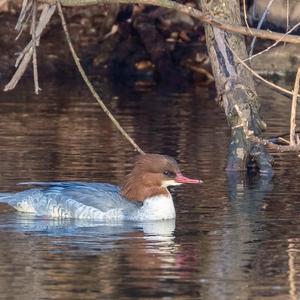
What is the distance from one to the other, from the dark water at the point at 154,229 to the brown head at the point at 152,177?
0.38 m

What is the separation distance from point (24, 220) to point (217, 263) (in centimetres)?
270

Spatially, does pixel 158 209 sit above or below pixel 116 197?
below

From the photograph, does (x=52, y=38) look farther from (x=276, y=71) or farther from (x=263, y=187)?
(x=263, y=187)

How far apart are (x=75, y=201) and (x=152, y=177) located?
2.58 feet

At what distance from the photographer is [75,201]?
44.4 ft

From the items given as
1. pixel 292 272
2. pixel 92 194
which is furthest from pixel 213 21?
pixel 292 272

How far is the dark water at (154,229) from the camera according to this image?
10383 millimetres

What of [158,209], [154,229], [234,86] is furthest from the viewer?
[234,86]

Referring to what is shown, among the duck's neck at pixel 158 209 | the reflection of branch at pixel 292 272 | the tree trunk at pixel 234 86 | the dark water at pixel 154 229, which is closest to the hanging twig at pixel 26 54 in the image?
the dark water at pixel 154 229

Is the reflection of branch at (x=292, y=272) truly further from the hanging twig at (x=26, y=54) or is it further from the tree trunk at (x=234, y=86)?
the tree trunk at (x=234, y=86)

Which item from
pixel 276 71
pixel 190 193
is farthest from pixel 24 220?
pixel 276 71

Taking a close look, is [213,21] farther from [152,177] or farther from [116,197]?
[116,197]

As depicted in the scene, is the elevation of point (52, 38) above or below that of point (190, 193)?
above

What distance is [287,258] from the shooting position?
11438 mm
